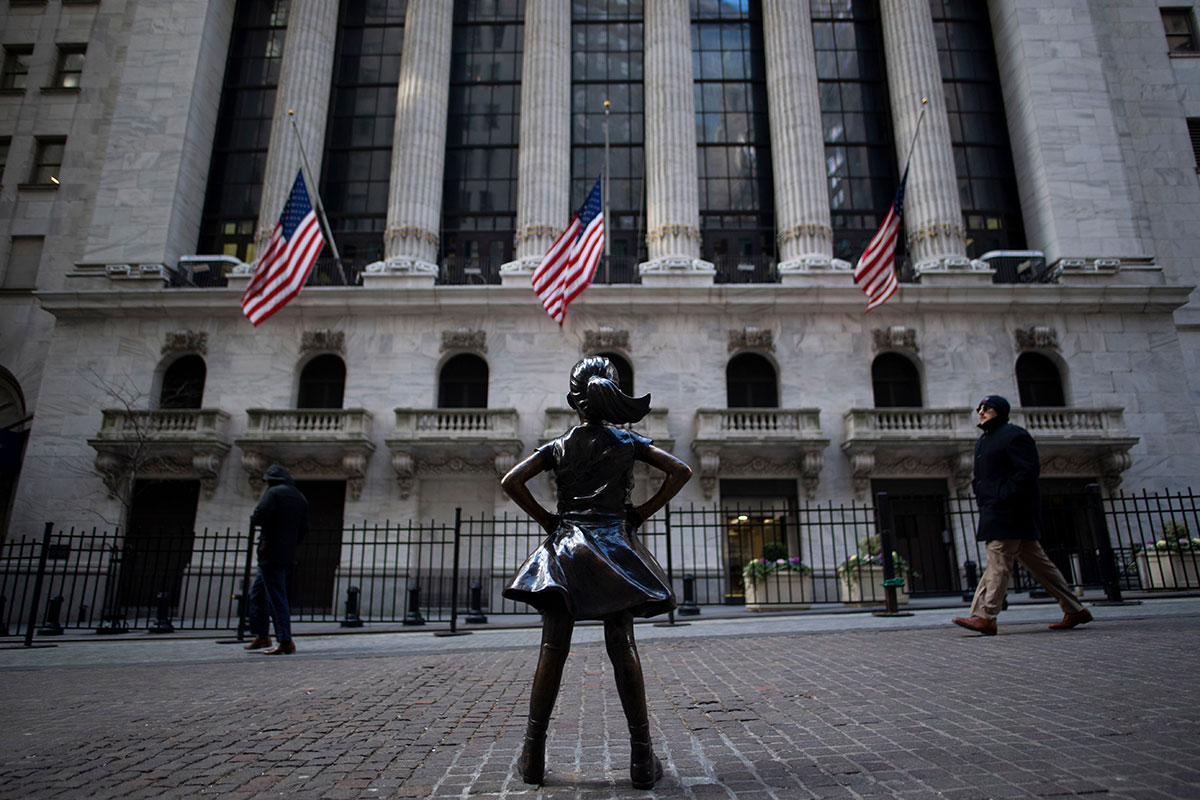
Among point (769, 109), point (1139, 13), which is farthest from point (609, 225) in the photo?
point (1139, 13)

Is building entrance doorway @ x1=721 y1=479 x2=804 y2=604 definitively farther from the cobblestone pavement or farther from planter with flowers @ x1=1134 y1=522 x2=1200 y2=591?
the cobblestone pavement

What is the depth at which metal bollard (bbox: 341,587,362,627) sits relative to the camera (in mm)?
13141

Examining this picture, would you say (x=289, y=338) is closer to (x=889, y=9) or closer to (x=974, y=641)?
(x=974, y=641)

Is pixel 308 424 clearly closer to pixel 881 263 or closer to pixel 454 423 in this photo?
pixel 454 423

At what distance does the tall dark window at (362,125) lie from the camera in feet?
84.2

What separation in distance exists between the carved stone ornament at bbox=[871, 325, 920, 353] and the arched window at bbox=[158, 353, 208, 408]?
2147 cm

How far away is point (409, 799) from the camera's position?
285cm

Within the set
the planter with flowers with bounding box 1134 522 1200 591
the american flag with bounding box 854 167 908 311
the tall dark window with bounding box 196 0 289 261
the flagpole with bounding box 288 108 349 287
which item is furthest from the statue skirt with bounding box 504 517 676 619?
the tall dark window with bounding box 196 0 289 261

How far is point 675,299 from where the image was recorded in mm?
22094

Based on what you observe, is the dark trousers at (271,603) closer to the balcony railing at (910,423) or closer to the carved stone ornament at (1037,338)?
the balcony railing at (910,423)

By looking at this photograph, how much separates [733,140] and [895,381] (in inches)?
420

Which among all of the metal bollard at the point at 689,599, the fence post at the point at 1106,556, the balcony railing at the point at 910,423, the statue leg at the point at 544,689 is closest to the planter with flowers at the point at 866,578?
the metal bollard at the point at 689,599

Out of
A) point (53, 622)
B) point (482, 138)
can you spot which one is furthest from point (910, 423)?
point (53, 622)

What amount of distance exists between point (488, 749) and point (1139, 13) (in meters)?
35.0
